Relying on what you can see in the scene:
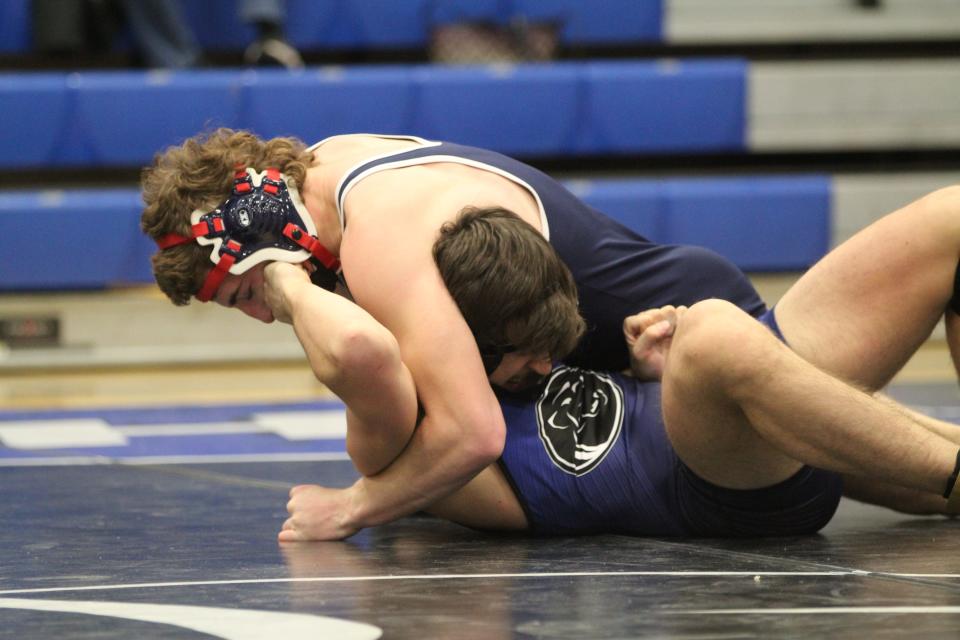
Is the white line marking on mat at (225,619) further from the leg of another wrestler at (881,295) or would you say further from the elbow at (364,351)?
the leg of another wrestler at (881,295)

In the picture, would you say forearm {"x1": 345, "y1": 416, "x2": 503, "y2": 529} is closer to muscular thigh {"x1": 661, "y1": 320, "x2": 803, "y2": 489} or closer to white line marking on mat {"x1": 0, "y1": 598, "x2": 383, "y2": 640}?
muscular thigh {"x1": 661, "y1": 320, "x2": 803, "y2": 489}

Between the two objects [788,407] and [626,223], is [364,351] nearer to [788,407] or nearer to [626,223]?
[788,407]

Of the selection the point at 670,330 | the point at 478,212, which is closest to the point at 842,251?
the point at 670,330

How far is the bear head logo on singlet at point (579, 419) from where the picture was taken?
6.74 feet

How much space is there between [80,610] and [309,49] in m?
4.76

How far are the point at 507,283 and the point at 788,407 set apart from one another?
42cm

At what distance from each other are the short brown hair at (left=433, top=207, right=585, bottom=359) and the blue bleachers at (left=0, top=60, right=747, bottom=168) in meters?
3.48

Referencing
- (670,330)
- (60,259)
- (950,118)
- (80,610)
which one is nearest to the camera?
(80,610)

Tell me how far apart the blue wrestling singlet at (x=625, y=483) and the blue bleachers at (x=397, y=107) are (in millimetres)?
3487

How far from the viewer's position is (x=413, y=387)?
1.94 m

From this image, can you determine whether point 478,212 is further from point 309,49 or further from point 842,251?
point 309,49

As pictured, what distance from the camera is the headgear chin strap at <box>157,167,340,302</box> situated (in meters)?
2.17

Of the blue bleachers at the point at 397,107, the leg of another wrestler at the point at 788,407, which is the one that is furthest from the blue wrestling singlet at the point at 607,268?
the blue bleachers at the point at 397,107

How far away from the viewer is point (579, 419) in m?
2.11
